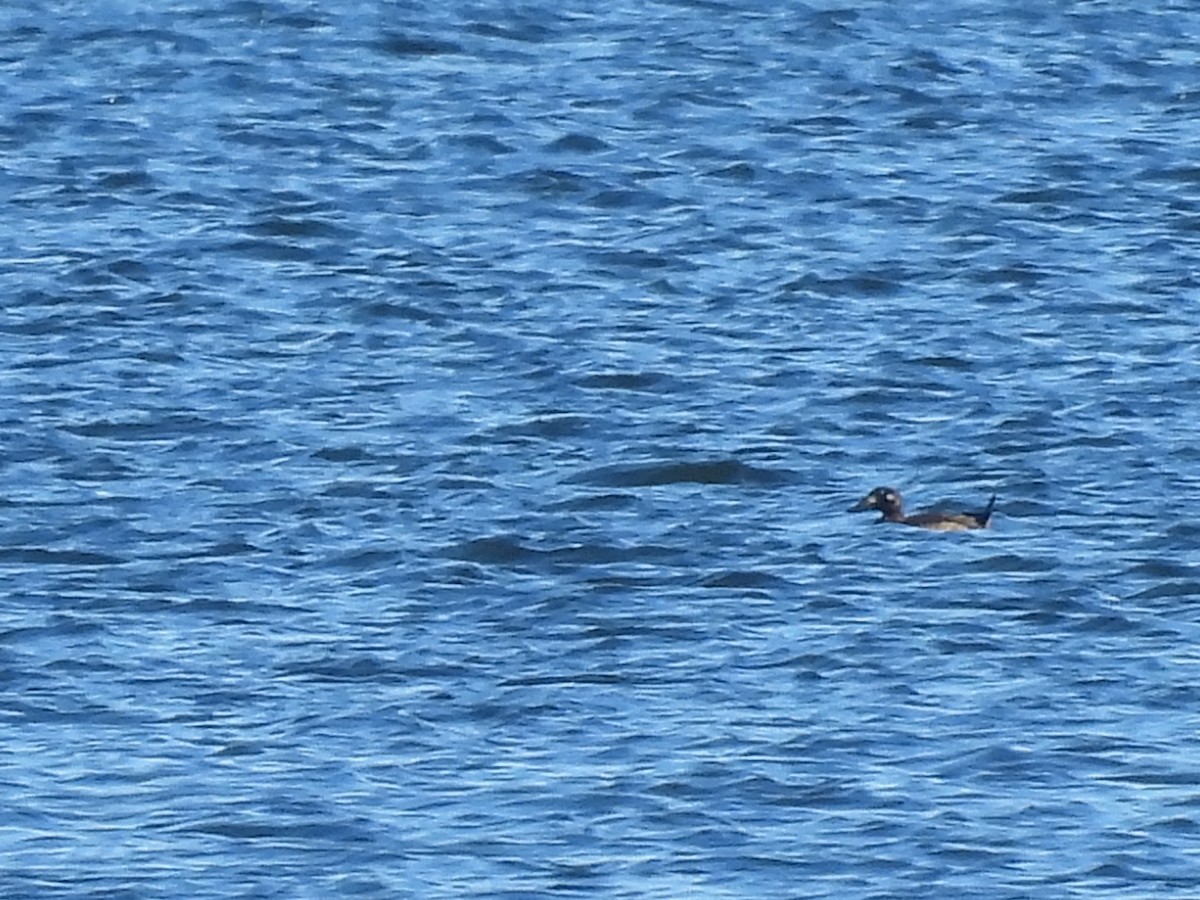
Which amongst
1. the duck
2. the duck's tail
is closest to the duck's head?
the duck

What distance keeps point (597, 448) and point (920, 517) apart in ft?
6.60

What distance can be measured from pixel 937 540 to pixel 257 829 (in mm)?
4579

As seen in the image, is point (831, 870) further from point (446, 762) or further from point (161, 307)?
point (161, 307)

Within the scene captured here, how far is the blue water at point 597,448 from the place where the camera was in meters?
12.7

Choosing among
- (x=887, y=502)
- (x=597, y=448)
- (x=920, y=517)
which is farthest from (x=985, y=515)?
(x=597, y=448)

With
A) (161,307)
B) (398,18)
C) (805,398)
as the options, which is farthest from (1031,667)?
(398,18)

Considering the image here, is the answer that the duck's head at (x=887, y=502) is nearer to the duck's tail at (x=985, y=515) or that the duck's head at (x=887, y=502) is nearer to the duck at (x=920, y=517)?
the duck at (x=920, y=517)

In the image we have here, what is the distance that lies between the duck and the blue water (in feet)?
0.29

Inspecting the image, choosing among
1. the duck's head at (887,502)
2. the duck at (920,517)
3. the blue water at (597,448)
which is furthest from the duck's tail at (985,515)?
the duck's head at (887,502)

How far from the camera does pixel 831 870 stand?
1215 cm

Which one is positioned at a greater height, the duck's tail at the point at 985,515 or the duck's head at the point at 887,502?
the duck's head at the point at 887,502

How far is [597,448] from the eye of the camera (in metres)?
17.7

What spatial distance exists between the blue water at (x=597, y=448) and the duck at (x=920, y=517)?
9 centimetres

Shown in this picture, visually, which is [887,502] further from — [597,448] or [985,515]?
[597,448]
